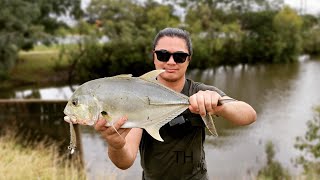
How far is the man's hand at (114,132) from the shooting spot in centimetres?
206

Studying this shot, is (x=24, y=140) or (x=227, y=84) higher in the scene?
(x=24, y=140)

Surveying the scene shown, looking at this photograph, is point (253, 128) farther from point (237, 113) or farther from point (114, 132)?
point (114, 132)

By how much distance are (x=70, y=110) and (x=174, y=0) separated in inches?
1637

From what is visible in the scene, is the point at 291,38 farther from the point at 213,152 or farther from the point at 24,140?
the point at 24,140

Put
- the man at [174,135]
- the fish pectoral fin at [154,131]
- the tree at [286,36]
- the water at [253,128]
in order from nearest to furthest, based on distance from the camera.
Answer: the fish pectoral fin at [154,131]
the man at [174,135]
the water at [253,128]
the tree at [286,36]

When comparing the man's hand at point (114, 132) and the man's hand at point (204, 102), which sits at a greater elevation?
the man's hand at point (204, 102)

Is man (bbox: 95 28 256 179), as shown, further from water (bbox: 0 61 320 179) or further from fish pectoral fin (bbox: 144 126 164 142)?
water (bbox: 0 61 320 179)

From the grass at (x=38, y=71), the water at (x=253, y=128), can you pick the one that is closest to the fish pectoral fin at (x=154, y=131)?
the water at (x=253, y=128)

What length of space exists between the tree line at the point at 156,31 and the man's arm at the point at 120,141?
24.8 metres

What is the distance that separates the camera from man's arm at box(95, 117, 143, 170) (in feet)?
6.82

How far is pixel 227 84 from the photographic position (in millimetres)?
28156

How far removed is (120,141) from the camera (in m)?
2.26

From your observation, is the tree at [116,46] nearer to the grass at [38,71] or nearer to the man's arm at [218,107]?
the grass at [38,71]

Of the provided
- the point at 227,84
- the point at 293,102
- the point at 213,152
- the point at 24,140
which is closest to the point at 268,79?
the point at 227,84
